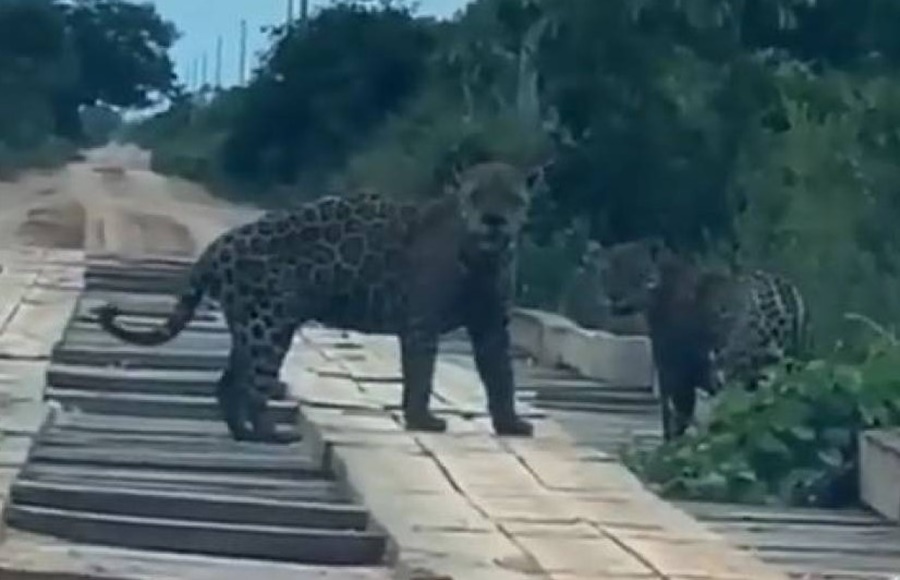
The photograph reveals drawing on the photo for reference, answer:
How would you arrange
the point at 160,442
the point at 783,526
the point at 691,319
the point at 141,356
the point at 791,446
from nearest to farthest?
the point at 783,526 < the point at 791,446 < the point at 160,442 < the point at 691,319 < the point at 141,356

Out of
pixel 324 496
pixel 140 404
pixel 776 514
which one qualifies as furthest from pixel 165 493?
pixel 140 404

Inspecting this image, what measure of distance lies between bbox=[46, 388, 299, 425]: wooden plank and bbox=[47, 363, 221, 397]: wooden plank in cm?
18

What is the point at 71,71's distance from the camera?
246 ft

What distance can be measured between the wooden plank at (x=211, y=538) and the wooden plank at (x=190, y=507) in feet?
1.09

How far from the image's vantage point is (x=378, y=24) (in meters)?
46.1

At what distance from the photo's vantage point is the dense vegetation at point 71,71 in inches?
2660

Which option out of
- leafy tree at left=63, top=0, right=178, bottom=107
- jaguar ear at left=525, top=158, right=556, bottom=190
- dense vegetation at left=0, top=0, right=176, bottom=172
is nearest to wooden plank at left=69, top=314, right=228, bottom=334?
jaguar ear at left=525, top=158, right=556, bottom=190

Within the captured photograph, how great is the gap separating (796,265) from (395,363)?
3030mm

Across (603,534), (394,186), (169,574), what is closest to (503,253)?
(603,534)

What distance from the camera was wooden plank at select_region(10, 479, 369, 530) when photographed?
8.56m

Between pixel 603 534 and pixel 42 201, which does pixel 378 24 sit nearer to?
pixel 42 201

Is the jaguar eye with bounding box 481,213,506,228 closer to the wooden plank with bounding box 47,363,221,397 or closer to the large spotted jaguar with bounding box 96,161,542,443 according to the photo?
the large spotted jaguar with bounding box 96,161,542,443

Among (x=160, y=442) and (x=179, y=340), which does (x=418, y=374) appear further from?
(x=179, y=340)

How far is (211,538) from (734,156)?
1188cm
